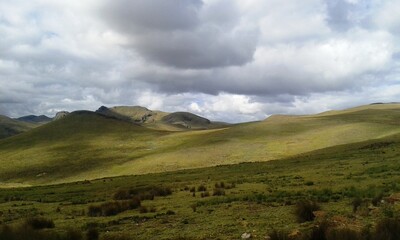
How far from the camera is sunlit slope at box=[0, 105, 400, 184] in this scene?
90.4 meters

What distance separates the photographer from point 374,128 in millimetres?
98312

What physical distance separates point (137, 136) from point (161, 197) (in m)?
130

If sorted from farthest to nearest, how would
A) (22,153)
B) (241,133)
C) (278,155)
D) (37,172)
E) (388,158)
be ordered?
(22,153) → (241,133) → (37,172) → (278,155) → (388,158)

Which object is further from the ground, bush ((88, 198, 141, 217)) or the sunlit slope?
the sunlit slope

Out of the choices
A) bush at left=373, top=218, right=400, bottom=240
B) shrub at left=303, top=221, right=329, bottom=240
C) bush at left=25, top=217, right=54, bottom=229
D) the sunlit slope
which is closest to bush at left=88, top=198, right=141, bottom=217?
bush at left=25, top=217, right=54, bottom=229

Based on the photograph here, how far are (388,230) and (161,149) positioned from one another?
11131 centimetres

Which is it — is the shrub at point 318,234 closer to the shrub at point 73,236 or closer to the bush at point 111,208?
the shrub at point 73,236

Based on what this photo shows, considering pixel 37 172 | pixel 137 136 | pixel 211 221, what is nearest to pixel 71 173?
pixel 37 172

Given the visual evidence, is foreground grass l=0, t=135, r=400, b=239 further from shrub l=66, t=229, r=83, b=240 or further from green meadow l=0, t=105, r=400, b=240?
shrub l=66, t=229, r=83, b=240

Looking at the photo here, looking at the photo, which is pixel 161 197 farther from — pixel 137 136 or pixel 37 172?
pixel 137 136

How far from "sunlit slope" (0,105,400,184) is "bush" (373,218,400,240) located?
6846cm

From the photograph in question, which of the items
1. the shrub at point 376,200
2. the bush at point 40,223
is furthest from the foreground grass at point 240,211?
the bush at point 40,223

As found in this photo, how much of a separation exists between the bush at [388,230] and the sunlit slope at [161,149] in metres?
68.5

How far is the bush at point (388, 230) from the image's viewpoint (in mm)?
13180
